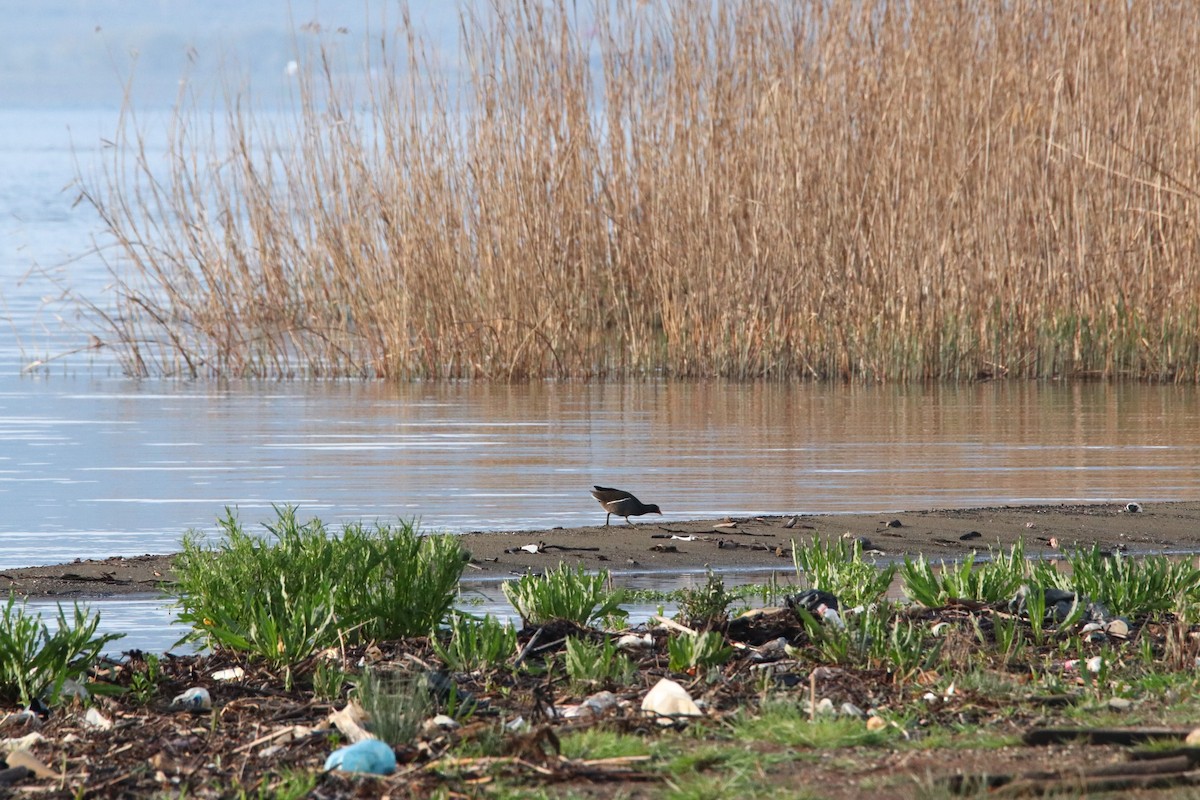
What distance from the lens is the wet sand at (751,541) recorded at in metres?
5.96

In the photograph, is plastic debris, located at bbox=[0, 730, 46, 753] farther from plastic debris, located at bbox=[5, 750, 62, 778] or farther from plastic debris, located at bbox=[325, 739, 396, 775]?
plastic debris, located at bbox=[325, 739, 396, 775]

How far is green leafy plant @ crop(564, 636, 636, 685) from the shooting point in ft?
13.4

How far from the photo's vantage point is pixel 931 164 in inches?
512

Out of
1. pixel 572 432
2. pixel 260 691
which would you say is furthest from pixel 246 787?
pixel 572 432

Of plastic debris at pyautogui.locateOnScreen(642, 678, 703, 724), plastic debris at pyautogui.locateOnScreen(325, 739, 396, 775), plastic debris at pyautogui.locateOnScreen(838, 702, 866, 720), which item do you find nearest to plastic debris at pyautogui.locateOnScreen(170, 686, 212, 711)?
plastic debris at pyautogui.locateOnScreen(325, 739, 396, 775)

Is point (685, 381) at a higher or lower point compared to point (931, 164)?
lower

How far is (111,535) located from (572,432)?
4.12m

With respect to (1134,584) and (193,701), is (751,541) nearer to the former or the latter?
(1134,584)

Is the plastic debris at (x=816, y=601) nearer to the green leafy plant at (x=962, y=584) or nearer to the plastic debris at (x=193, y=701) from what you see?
the green leafy plant at (x=962, y=584)

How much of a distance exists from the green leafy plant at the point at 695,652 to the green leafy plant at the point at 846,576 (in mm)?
734

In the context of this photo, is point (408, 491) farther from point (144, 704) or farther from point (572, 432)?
point (144, 704)

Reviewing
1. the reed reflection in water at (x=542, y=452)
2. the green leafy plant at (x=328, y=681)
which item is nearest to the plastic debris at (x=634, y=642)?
the green leafy plant at (x=328, y=681)

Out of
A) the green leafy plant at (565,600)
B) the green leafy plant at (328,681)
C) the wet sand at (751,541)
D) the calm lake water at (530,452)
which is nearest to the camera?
the green leafy plant at (328,681)

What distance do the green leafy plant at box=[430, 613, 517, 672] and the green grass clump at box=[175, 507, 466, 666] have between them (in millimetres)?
300
